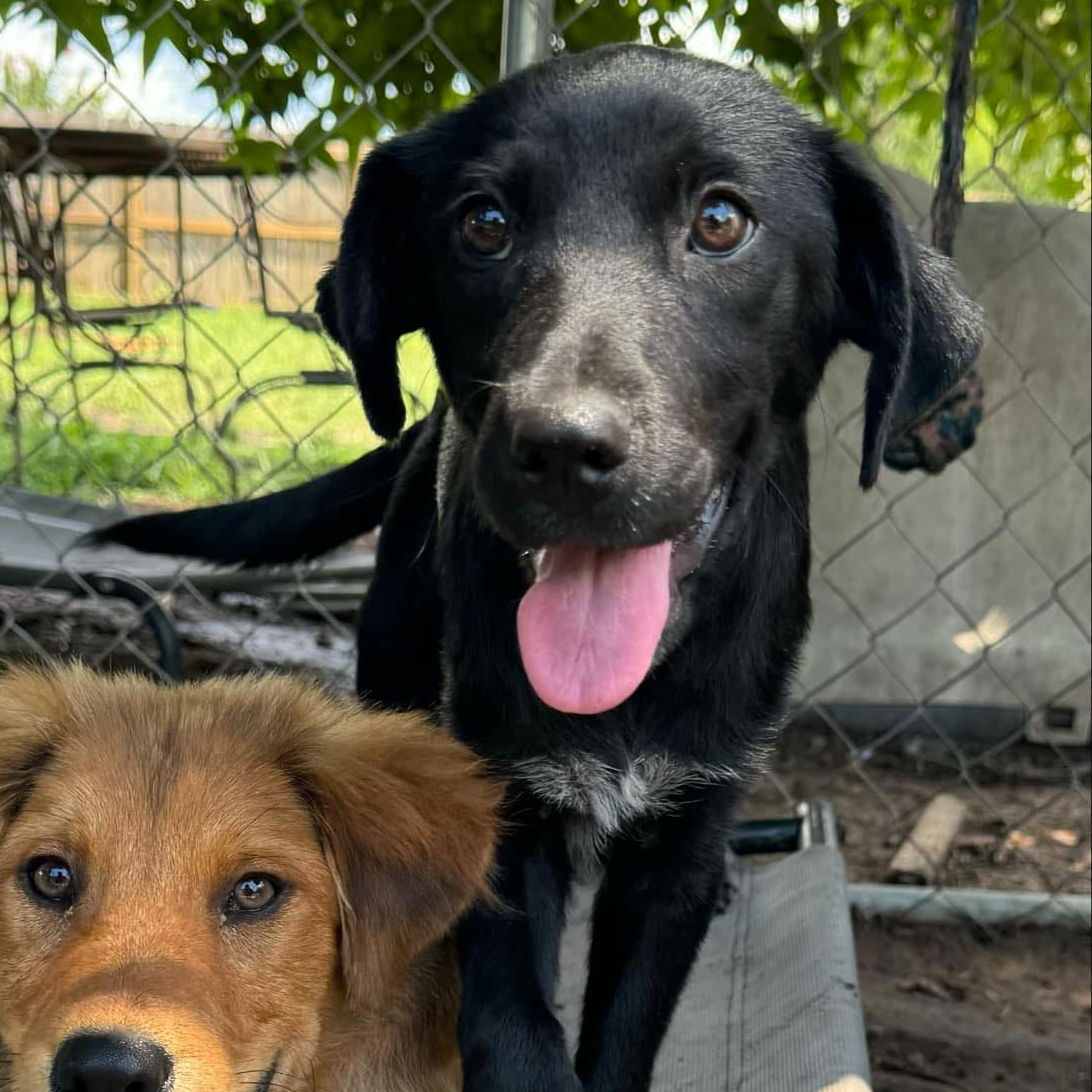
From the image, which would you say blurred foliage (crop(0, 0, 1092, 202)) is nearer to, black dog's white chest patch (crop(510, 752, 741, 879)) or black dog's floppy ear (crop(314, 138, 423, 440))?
black dog's floppy ear (crop(314, 138, 423, 440))

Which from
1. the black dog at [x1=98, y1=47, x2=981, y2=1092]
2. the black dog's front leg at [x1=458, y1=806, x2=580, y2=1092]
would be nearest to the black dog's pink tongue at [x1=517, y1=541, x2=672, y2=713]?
the black dog at [x1=98, y1=47, x2=981, y2=1092]

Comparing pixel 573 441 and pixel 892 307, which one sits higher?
pixel 892 307

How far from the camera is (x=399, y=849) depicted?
196 centimetres

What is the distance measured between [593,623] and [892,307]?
1.98 feet

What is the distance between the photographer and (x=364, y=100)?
320cm

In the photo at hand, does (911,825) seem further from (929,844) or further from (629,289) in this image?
(629,289)

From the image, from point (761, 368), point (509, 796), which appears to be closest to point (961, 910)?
point (509, 796)

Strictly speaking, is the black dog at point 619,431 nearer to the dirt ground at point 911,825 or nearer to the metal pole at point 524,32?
the metal pole at point 524,32

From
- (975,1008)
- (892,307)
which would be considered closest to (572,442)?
(892,307)

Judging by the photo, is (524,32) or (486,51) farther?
(486,51)

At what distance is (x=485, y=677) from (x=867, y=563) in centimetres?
252

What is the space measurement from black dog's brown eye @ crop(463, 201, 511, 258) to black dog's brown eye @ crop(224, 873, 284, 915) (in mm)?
865

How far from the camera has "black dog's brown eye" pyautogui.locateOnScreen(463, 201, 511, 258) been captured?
1.87m

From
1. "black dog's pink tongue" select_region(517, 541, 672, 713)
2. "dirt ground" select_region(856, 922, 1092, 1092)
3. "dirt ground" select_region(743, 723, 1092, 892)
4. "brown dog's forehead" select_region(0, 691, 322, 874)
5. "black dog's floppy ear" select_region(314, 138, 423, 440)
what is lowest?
"dirt ground" select_region(856, 922, 1092, 1092)
